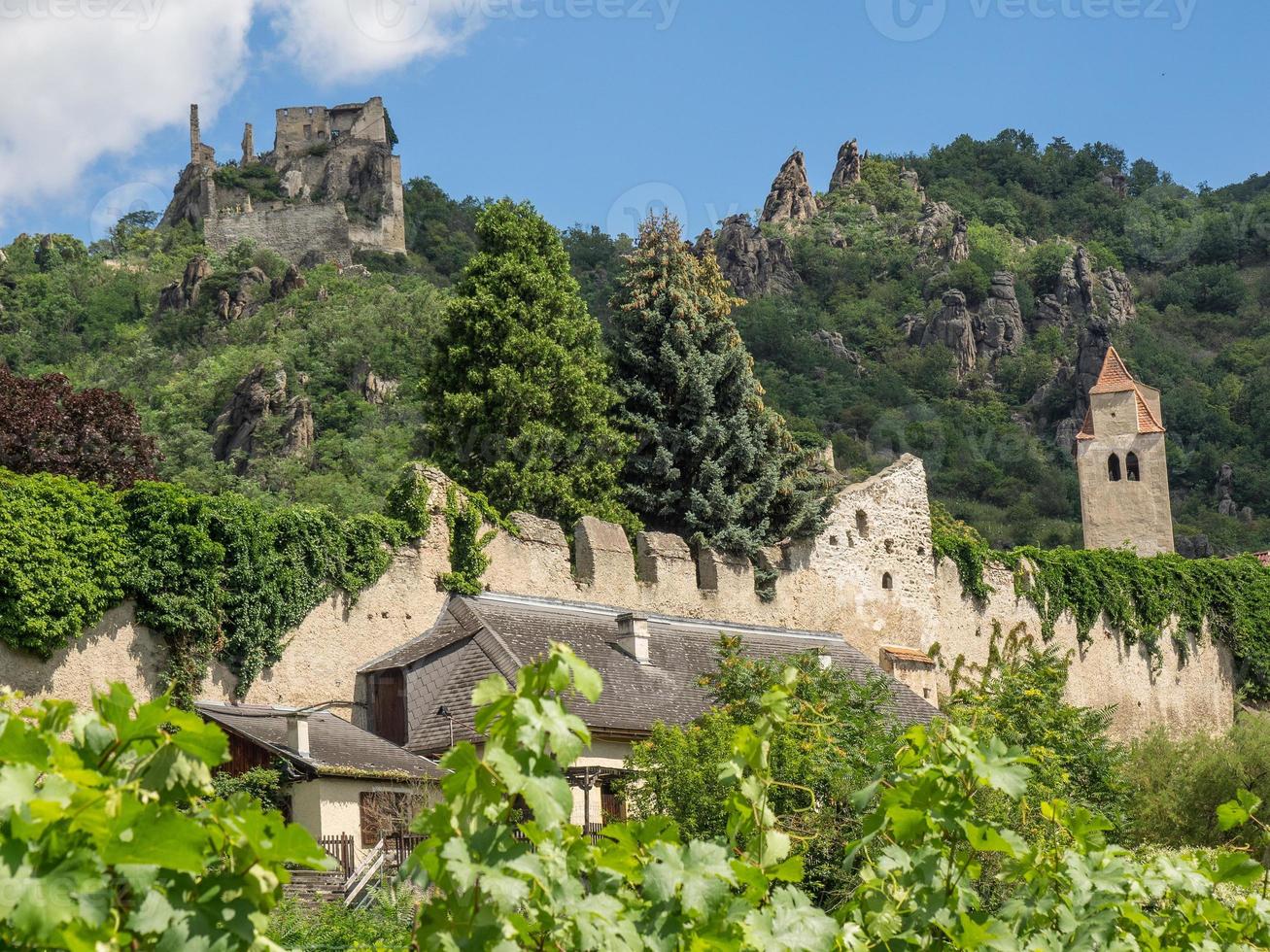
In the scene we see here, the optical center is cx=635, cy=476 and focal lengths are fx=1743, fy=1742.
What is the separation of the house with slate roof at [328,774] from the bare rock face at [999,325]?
76.0m

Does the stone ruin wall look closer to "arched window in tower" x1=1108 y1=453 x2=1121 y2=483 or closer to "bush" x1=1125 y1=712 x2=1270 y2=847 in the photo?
"arched window in tower" x1=1108 y1=453 x2=1121 y2=483

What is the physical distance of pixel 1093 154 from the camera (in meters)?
125

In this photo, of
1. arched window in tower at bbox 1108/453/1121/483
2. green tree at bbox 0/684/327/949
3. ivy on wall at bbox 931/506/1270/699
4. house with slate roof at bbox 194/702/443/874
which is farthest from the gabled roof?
green tree at bbox 0/684/327/949

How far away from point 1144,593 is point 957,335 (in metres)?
58.5

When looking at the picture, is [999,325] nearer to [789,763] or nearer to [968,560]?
[968,560]

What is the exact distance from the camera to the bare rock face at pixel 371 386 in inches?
2256

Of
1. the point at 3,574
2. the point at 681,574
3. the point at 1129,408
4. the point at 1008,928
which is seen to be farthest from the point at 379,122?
the point at 1008,928

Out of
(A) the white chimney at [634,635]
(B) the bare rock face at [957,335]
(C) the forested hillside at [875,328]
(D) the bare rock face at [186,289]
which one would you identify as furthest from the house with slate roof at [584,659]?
(B) the bare rock face at [957,335]

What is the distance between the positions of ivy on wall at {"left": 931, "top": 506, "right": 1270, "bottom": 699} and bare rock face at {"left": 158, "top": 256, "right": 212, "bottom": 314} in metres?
53.7

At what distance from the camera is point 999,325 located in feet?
310

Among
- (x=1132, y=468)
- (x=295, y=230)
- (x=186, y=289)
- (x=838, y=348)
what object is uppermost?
(x=295, y=230)

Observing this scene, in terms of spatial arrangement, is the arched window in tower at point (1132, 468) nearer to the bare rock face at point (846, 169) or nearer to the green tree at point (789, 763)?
the green tree at point (789, 763)

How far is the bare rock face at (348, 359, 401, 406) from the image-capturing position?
57312mm

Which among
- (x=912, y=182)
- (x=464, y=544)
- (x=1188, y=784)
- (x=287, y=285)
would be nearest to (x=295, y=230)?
(x=287, y=285)
